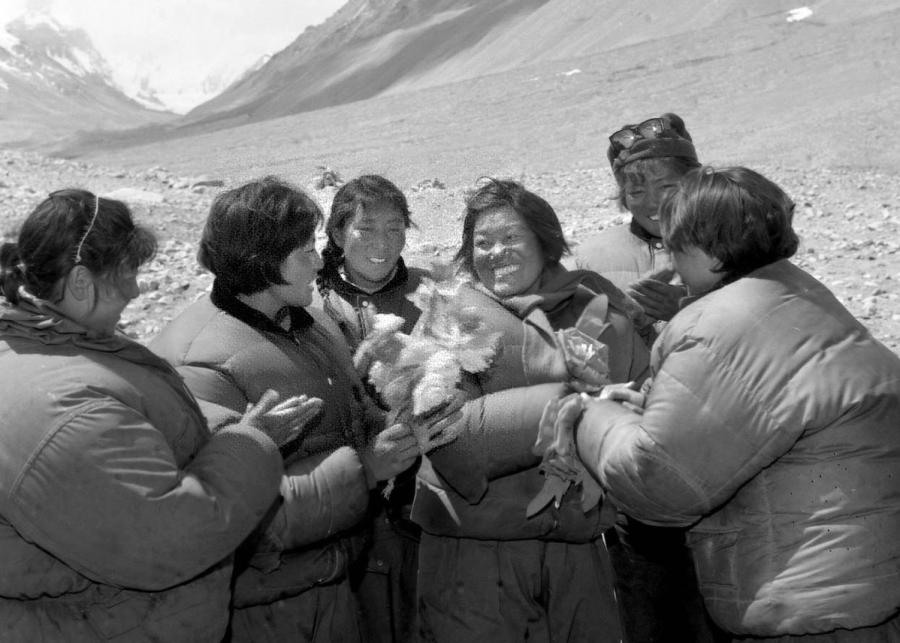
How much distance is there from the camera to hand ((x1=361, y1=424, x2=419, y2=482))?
9.08ft

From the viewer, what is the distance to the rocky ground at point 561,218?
8836 mm

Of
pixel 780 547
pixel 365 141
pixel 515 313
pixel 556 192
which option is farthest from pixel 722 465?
pixel 365 141

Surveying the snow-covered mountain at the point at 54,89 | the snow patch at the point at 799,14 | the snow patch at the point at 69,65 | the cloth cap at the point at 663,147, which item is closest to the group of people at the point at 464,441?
the cloth cap at the point at 663,147

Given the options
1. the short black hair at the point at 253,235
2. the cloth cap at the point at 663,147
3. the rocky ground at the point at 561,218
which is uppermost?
the short black hair at the point at 253,235

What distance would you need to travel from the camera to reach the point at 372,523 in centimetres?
344

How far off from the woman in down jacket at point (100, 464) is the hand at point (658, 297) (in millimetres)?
1590

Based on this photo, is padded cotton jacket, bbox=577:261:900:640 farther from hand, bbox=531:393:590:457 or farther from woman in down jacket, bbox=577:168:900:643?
hand, bbox=531:393:590:457

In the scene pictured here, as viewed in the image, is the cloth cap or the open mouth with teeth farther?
the cloth cap

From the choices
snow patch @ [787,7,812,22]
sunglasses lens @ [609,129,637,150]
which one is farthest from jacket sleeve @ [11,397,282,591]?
snow patch @ [787,7,812,22]

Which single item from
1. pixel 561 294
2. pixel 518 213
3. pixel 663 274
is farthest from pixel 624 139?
pixel 561 294

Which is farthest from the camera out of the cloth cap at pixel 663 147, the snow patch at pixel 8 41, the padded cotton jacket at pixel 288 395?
the snow patch at pixel 8 41

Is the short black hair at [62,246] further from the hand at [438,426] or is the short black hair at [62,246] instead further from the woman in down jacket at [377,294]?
the woman in down jacket at [377,294]

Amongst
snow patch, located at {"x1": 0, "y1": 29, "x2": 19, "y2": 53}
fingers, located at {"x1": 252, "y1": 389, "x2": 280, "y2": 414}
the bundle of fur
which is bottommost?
the bundle of fur

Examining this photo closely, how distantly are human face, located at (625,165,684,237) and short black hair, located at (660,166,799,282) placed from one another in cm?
140
